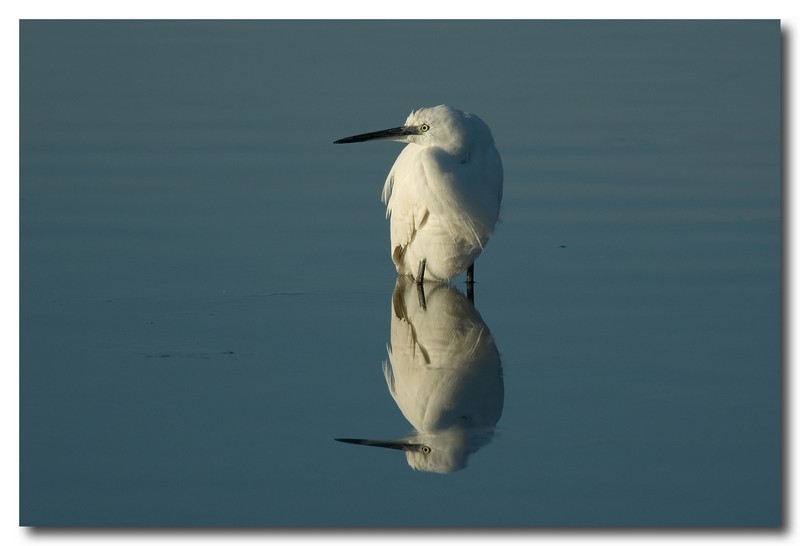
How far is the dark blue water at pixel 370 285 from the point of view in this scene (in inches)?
199

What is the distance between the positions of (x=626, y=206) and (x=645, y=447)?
443cm

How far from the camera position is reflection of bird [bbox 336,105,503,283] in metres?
7.80

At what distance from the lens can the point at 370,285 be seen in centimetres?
800

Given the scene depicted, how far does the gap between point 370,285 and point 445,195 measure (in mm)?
719

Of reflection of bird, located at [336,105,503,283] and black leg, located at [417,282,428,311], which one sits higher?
reflection of bird, located at [336,105,503,283]

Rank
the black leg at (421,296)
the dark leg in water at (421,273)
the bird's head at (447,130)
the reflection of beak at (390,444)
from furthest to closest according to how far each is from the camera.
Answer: the dark leg in water at (421,273) → the bird's head at (447,130) → the black leg at (421,296) → the reflection of beak at (390,444)

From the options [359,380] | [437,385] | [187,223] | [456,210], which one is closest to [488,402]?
Answer: [437,385]

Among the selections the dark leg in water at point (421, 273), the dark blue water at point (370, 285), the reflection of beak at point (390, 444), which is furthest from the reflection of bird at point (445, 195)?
the reflection of beak at point (390, 444)

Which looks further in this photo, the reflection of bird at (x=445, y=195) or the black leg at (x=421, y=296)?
the reflection of bird at (x=445, y=195)

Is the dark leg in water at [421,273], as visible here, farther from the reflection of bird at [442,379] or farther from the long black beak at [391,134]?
the long black beak at [391,134]

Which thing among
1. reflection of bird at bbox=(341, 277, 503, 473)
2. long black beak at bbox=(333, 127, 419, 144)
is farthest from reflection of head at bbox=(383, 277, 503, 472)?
long black beak at bbox=(333, 127, 419, 144)

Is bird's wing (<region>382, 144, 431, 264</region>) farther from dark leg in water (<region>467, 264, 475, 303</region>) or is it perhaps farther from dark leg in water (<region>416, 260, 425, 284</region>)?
dark leg in water (<region>467, 264, 475, 303</region>)

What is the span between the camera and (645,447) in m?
5.38

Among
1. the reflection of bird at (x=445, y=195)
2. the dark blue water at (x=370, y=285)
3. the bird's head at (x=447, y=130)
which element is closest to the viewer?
the dark blue water at (x=370, y=285)
